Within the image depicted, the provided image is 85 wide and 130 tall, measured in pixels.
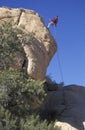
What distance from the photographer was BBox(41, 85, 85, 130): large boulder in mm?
21938

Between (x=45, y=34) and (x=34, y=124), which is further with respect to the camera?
(x=45, y=34)

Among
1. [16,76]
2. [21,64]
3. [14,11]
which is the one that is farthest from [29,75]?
[14,11]

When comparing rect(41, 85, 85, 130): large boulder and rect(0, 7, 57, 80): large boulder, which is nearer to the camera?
rect(0, 7, 57, 80): large boulder

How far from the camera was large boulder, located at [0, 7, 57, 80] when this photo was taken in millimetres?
20625

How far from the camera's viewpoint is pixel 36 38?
22109 mm

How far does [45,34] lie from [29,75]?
393 cm

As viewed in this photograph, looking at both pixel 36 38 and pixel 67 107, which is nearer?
pixel 36 38

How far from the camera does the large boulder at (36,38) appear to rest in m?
20.6

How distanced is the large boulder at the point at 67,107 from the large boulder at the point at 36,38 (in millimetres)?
2492

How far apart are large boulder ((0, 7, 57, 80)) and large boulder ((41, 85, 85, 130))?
249 centimetres

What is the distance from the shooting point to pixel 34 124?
1583cm

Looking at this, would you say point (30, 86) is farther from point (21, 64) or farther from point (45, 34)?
point (45, 34)

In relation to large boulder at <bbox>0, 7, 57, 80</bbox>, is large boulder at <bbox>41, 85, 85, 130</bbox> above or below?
below

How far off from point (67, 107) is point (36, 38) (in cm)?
464
